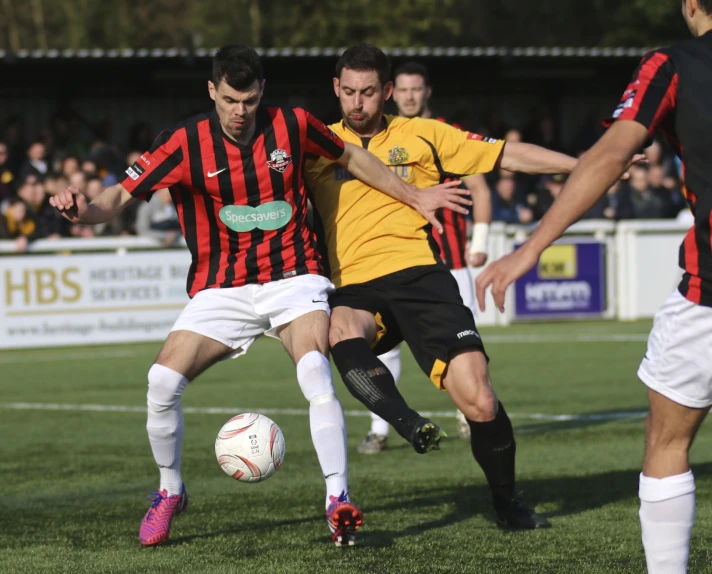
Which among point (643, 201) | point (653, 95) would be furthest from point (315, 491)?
point (643, 201)

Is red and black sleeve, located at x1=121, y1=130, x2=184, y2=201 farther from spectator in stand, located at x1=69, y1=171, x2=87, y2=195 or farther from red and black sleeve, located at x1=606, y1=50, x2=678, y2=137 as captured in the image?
spectator in stand, located at x1=69, y1=171, x2=87, y2=195

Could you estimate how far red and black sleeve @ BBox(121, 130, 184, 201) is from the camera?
5.69m

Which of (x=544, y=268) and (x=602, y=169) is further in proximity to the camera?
(x=544, y=268)

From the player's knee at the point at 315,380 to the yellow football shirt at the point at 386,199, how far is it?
2.26 ft

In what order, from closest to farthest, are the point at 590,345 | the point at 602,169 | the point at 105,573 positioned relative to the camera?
the point at 602,169 < the point at 105,573 < the point at 590,345

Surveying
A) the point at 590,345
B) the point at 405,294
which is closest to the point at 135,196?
the point at 405,294

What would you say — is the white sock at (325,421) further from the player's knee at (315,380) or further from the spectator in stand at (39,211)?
the spectator in stand at (39,211)

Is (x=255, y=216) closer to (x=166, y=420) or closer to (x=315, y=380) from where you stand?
(x=315, y=380)

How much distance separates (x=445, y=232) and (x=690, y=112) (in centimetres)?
493

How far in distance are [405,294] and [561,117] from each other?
66.8 ft

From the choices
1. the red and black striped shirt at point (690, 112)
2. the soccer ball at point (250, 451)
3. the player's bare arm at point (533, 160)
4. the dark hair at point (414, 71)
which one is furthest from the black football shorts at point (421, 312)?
the dark hair at point (414, 71)

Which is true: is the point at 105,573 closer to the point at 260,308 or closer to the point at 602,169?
the point at 260,308

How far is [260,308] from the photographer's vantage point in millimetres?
5719

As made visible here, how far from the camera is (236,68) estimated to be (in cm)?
543
